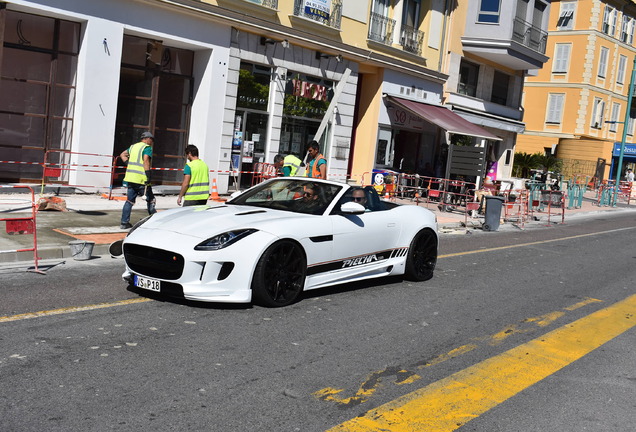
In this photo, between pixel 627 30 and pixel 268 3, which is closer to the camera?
pixel 268 3

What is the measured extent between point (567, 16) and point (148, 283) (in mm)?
49592

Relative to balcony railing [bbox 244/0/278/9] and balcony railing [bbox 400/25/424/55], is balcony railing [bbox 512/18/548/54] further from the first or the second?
balcony railing [bbox 244/0/278/9]

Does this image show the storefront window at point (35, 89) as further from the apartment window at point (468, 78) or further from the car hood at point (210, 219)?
the apartment window at point (468, 78)

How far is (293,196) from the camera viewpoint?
859 centimetres

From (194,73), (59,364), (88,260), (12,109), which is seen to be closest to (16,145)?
Result: (12,109)

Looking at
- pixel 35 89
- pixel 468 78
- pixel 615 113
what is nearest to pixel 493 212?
pixel 35 89

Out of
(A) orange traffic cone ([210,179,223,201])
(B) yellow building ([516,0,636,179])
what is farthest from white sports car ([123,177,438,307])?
(B) yellow building ([516,0,636,179])

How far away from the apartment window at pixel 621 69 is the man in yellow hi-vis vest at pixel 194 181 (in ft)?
162

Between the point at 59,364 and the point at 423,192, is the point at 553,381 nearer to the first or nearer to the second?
the point at 59,364

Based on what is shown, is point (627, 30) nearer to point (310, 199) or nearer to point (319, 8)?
point (319, 8)

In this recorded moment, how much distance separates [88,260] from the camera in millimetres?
9852

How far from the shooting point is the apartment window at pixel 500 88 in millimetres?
33594

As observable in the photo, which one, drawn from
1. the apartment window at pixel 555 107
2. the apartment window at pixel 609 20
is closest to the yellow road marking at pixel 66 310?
the apartment window at pixel 555 107

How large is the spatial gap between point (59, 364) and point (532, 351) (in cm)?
421
